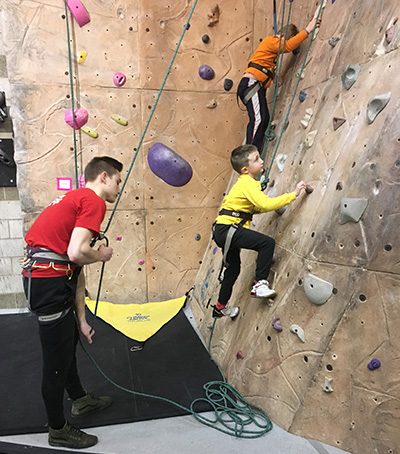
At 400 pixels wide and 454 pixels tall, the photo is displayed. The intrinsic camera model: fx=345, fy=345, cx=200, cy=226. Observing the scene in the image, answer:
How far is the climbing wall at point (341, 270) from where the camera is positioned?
1.52 m

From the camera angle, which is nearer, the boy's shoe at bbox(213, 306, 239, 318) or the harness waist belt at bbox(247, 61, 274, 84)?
the boy's shoe at bbox(213, 306, 239, 318)

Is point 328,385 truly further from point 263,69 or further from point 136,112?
point 136,112

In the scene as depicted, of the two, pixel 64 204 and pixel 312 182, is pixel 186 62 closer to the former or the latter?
pixel 312 182

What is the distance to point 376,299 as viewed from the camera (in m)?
1.52

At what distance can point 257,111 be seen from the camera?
2.71m

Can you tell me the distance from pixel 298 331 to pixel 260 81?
75.2 inches

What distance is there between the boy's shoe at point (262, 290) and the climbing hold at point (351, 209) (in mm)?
537

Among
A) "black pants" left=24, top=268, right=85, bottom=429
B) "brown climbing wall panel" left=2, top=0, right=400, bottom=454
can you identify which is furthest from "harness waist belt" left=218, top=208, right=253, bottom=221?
"black pants" left=24, top=268, right=85, bottom=429

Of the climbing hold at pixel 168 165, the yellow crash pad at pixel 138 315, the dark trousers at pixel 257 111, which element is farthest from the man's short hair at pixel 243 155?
the yellow crash pad at pixel 138 315

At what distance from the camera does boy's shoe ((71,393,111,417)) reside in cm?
187

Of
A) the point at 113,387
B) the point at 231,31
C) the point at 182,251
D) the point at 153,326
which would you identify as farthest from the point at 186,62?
the point at 113,387

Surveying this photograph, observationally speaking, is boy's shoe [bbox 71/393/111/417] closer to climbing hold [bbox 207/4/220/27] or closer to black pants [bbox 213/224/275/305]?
black pants [bbox 213/224/275/305]

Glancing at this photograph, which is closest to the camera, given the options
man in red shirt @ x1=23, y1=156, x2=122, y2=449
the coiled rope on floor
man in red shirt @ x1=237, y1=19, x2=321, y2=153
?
man in red shirt @ x1=23, y1=156, x2=122, y2=449

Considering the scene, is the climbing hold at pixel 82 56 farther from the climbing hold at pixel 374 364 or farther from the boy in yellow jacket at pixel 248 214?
the climbing hold at pixel 374 364
